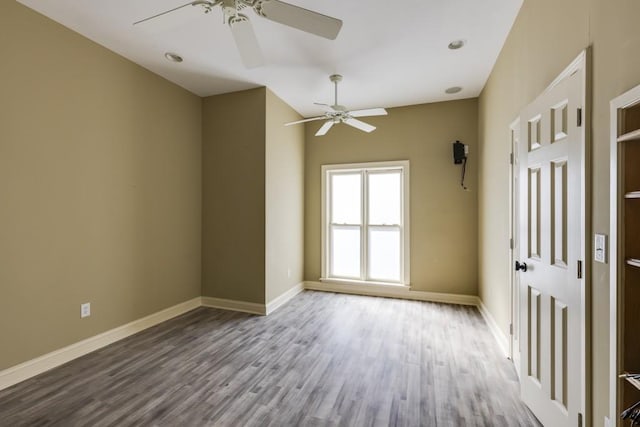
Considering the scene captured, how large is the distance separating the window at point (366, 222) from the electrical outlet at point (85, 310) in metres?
3.17

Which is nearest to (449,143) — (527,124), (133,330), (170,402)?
(527,124)

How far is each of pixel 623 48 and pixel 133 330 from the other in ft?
14.3

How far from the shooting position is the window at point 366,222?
14.9 feet

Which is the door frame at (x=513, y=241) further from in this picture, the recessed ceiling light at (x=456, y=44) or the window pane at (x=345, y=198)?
the window pane at (x=345, y=198)

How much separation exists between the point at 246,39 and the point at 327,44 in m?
1.10

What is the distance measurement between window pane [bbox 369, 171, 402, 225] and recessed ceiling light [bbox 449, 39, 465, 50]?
200cm

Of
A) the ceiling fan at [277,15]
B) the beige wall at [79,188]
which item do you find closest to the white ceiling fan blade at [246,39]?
the ceiling fan at [277,15]

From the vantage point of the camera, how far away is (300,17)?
5.42 feet

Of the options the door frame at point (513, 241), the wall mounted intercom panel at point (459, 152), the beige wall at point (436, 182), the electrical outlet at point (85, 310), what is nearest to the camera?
the door frame at point (513, 241)

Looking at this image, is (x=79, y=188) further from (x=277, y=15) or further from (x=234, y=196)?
(x=277, y=15)

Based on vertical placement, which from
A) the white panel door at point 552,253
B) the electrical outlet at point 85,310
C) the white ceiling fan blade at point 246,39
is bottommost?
the electrical outlet at point 85,310

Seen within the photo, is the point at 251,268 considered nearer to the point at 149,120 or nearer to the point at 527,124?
the point at 149,120

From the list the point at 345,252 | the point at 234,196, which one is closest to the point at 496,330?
the point at 345,252

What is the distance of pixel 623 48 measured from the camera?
115cm
